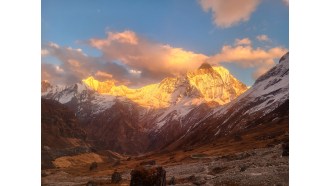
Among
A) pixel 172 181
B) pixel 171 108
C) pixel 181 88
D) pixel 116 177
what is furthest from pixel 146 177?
pixel 171 108

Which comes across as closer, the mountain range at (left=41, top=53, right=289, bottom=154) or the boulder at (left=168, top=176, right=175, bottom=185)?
the boulder at (left=168, top=176, right=175, bottom=185)

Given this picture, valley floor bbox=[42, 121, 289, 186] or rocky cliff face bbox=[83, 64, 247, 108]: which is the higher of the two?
rocky cliff face bbox=[83, 64, 247, 108]

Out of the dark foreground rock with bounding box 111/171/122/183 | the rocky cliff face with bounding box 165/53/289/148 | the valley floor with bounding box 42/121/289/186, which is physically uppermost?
the rocky cliff face with bounding box 165/53/289/148

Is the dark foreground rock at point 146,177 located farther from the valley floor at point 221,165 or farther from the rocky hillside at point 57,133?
the rocky hillside at point 57,133

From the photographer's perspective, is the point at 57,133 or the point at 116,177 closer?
the point at 116,177

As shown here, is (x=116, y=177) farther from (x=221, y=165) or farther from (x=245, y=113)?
(x=245, y=113)

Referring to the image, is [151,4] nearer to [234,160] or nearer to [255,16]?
[255,16]

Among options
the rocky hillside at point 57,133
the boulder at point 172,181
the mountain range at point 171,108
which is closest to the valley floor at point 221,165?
the boulder at point 172,181

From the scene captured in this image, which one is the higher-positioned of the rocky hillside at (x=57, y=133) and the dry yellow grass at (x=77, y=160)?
the rocky hillside at (x=57, y=133)

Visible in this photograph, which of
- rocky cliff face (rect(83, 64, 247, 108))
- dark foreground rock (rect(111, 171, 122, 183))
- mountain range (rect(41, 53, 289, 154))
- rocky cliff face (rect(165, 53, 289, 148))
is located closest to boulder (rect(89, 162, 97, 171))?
mountain range (rect(41, 53, 289, 154))

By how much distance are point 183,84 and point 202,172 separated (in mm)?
8679

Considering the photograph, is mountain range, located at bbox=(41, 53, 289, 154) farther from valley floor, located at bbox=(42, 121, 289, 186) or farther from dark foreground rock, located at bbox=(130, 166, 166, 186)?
dark foreground rock, located at bbox=(130, 166, 166, 186)

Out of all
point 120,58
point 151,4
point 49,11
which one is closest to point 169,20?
point 151,4

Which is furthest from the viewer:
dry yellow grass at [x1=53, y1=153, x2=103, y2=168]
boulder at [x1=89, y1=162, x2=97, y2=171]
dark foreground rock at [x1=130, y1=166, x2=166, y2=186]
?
dry yellow grass at [x1=53, y1=153, x2=103, y2=168]
